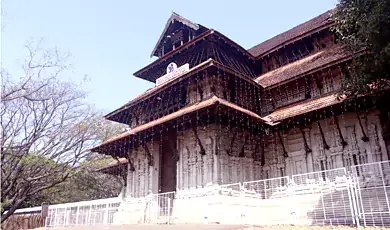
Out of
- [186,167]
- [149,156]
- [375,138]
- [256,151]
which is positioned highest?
[149,156]

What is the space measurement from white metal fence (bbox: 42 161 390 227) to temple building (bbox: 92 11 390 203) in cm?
61

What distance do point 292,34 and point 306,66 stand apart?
5384 millimetres

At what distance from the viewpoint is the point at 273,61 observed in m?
18.0

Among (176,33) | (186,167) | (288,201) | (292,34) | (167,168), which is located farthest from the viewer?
(292,34)

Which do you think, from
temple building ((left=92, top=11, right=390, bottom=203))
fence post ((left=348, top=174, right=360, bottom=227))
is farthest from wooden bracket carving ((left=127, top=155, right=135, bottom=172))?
fence post ((left=348, top=174, right=360, bottom=227))

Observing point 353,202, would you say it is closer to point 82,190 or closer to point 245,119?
point 245,119

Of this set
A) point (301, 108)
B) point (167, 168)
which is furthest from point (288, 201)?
point (167, 168)

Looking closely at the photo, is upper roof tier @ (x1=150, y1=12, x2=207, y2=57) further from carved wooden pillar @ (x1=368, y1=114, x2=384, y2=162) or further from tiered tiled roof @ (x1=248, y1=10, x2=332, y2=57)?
carved wooden pillar @ (x1=368, y1=114, x2=384, y2=162)

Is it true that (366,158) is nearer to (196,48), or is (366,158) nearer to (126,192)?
(196,48)

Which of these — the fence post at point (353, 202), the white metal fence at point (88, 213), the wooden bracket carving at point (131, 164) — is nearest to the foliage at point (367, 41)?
the fence post at point (353, 202)

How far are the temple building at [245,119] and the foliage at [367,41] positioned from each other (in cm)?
111

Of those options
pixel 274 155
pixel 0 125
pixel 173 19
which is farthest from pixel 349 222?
pixel 0 125

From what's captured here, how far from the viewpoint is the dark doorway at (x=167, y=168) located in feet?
55.4

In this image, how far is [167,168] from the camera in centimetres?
1733
